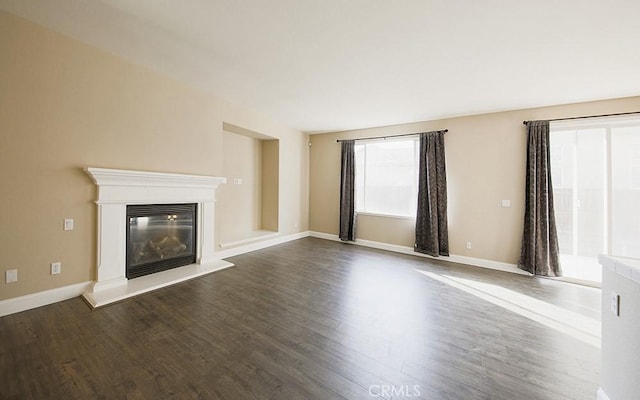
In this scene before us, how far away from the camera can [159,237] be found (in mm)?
3414

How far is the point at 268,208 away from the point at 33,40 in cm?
418

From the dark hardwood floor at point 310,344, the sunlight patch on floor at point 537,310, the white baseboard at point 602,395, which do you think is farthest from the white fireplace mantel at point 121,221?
the white baseboard at point 602,395

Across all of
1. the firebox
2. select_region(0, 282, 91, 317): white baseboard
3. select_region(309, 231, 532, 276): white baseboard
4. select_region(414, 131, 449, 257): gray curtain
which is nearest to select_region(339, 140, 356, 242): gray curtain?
select_region(309, 231, 532, 276): white baseboard

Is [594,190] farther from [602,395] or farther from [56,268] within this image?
[56,268]

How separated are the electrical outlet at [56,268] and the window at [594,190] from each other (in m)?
6.81

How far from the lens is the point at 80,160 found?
104 inches

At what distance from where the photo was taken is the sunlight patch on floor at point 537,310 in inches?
86.4

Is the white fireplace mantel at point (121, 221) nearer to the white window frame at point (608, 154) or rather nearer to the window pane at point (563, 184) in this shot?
the window pane at point (563, 184)

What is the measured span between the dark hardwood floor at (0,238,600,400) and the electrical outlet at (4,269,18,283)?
1.14ft

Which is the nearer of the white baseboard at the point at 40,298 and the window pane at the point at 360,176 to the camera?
the white baseboard at the point at 40,298

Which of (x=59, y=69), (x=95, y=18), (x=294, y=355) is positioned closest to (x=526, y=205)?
(x=294, y=355)

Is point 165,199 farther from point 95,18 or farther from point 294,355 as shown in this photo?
point 294,355

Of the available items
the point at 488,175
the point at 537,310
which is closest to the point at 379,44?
the point at 488,175

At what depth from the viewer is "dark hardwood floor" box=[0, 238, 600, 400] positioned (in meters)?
1.50
